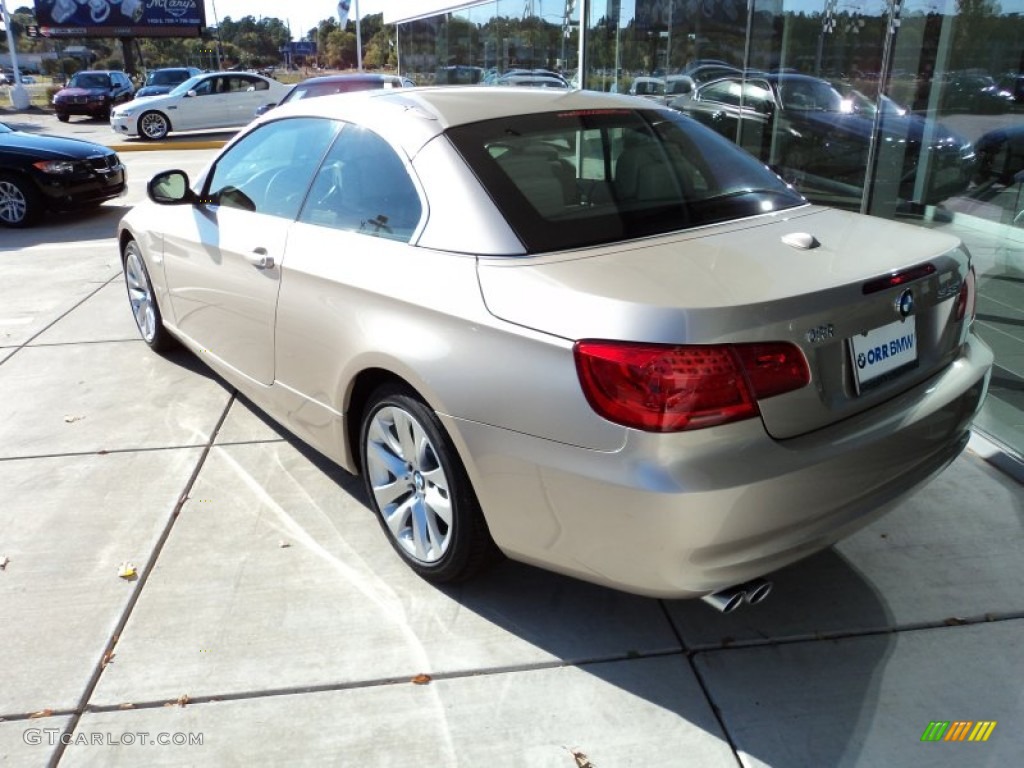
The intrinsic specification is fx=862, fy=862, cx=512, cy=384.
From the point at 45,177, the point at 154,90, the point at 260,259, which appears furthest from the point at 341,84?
the point at 154,90

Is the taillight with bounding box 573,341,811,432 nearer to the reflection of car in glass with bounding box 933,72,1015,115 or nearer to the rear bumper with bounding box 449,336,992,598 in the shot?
the rear bumper with bounding box 449,336,992,598

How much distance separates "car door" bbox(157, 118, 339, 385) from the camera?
3578 millimetres

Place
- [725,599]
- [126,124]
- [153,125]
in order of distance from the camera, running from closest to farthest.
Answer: [725,599], [126,124], [153,125]

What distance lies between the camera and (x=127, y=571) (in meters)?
3.26

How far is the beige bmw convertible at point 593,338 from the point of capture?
221 centimetres

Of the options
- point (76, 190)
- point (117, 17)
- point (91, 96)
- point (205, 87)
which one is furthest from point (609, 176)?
point (117, 17)

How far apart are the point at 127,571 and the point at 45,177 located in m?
8.72

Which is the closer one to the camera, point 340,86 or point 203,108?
point 340,86

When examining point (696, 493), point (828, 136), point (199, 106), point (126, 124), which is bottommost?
point (126, 124)

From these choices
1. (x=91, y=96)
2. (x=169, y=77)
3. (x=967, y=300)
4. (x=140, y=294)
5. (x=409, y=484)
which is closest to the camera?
(x=967, y=300)

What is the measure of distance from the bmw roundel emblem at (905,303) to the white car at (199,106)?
71.4 ft

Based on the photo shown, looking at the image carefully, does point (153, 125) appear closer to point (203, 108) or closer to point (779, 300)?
point (203, 108)

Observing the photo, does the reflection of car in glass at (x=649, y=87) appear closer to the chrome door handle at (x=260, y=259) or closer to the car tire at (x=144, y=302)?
the car tire at (x=144, y=302)

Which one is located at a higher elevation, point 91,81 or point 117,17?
point 117,17
